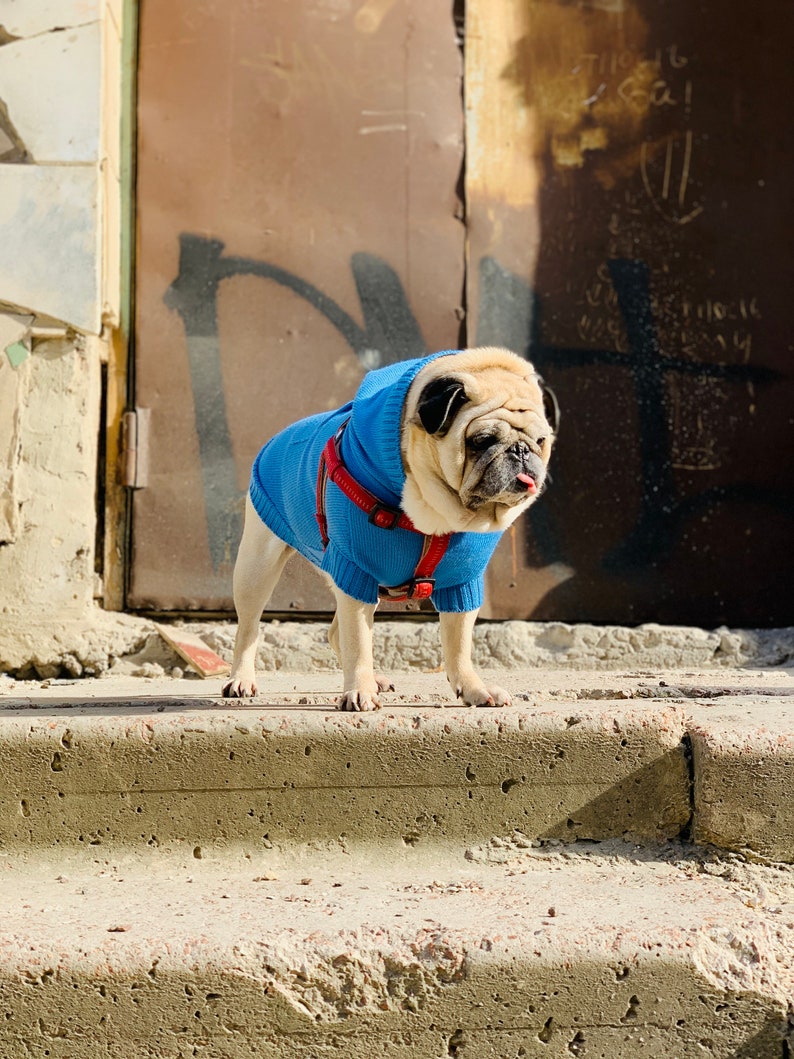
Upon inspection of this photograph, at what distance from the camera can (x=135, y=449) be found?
4469 mm

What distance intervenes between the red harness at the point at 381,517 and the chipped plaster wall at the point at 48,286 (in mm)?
1702

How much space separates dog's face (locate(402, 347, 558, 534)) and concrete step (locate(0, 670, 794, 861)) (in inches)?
19.8

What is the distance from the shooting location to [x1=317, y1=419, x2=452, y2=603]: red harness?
107 inches

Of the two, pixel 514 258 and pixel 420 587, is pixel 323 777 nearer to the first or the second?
pixel 420 587

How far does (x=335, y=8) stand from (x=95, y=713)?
3.32m

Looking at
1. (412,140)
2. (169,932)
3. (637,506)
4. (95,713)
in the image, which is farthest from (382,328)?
(169,932)

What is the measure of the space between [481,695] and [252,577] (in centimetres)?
87

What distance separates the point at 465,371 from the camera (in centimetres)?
274

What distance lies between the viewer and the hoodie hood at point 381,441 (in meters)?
2.72

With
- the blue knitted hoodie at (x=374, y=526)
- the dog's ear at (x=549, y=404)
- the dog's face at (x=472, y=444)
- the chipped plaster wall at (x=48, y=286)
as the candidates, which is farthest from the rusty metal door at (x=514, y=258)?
the dog's face at (x=472, y=444)

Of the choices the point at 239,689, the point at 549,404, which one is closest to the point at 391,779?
the point at 239,689

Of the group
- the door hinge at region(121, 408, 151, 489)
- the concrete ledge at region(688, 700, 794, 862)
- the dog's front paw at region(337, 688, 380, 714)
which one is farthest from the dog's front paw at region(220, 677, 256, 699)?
the door hinge at region(121, 408, 151, 489)

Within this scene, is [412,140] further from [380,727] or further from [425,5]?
[380,727]

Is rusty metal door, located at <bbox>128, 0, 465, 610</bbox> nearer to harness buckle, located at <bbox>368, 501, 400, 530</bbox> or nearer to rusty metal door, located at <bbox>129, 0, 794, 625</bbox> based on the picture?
rusty metal door, located at <bbox>129, 0, 794, 625</bbox>
